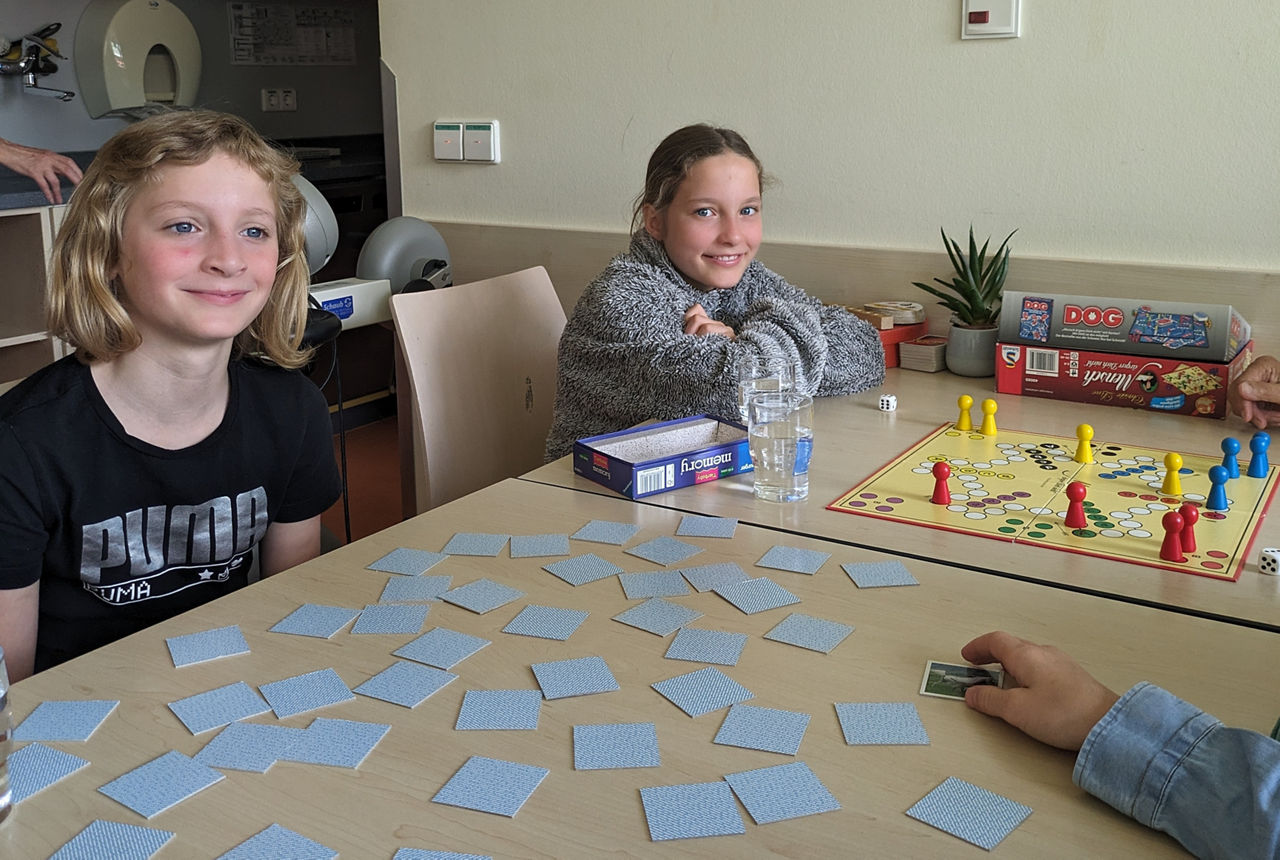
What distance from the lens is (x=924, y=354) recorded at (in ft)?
6.70

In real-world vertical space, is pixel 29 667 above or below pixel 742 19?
below

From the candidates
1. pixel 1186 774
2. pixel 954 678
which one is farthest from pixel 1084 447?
pixel 1186 774

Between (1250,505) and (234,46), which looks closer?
(1250,505)

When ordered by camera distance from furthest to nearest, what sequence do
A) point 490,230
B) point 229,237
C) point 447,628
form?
point 490,230, point 229,237, point 447,628

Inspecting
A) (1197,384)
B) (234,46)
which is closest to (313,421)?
(1197,384)

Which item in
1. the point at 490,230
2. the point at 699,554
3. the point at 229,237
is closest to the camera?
the point at 699,554

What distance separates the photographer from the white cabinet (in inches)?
113

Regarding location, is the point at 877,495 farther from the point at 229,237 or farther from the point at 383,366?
the point at 383,366

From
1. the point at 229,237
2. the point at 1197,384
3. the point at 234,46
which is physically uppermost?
the point at 234,46

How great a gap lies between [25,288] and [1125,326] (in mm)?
2672

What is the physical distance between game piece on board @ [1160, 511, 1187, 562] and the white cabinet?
271 centimetres

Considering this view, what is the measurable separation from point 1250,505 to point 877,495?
0.43 m

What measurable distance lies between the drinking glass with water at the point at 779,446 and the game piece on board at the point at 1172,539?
0.40 m

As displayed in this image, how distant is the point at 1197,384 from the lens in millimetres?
1697
